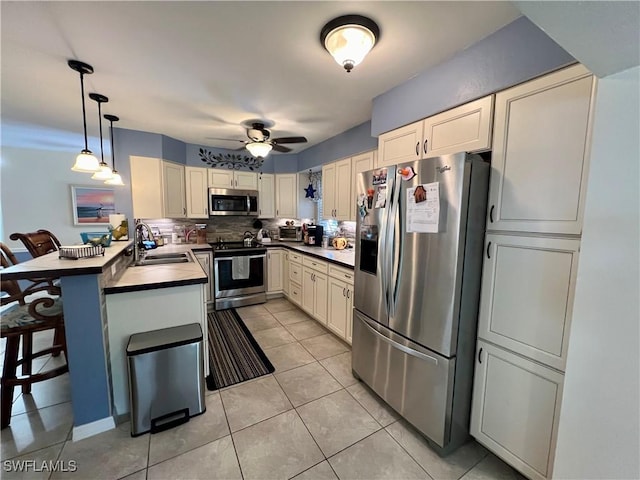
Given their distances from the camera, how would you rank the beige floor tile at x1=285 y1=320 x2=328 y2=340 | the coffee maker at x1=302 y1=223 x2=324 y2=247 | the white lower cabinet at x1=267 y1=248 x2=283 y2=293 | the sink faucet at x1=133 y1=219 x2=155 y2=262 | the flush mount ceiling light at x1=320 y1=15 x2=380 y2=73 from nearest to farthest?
1. the flush mount ceiling light at x1=320 y1=15 x2=380 y2=73
2. the sink faucet at x1=133 y1=219 x2=155 y2=262
3. the beige floor tile at x1=285 y1=320 x2=328 y2=340
4. the coffee maker at x1=302 y1=223 x2=324 y2=247
5. the white lower cabinet at x1=267 y1=248 x2=283 y2=293

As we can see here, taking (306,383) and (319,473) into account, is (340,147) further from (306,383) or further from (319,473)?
(319,473)

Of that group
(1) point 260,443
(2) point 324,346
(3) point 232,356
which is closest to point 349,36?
(1) point 260,443

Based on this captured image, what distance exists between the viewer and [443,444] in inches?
60.4

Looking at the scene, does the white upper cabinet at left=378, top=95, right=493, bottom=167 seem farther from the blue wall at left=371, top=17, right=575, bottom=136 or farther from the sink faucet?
the sink faucet

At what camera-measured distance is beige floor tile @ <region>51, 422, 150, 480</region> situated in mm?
1429

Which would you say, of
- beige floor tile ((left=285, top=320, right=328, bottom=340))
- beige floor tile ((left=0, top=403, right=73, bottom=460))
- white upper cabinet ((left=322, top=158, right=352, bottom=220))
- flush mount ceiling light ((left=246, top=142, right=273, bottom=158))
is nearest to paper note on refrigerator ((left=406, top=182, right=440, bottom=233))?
white upper cabinet ((left=322, top=158, right=352, bottom=220))

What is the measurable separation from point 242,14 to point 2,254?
2.55 metres

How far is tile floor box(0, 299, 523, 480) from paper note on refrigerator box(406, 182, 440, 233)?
1.38m

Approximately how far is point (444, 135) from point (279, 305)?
3257mm

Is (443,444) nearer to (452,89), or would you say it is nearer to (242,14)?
(452,89)

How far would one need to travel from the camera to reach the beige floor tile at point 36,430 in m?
1.56

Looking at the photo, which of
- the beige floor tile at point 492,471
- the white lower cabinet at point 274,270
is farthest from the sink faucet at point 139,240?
the beige floor tile at point 492,471

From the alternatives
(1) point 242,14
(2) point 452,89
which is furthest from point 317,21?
(2) point 452,89

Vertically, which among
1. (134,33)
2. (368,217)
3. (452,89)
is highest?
(134,33)
